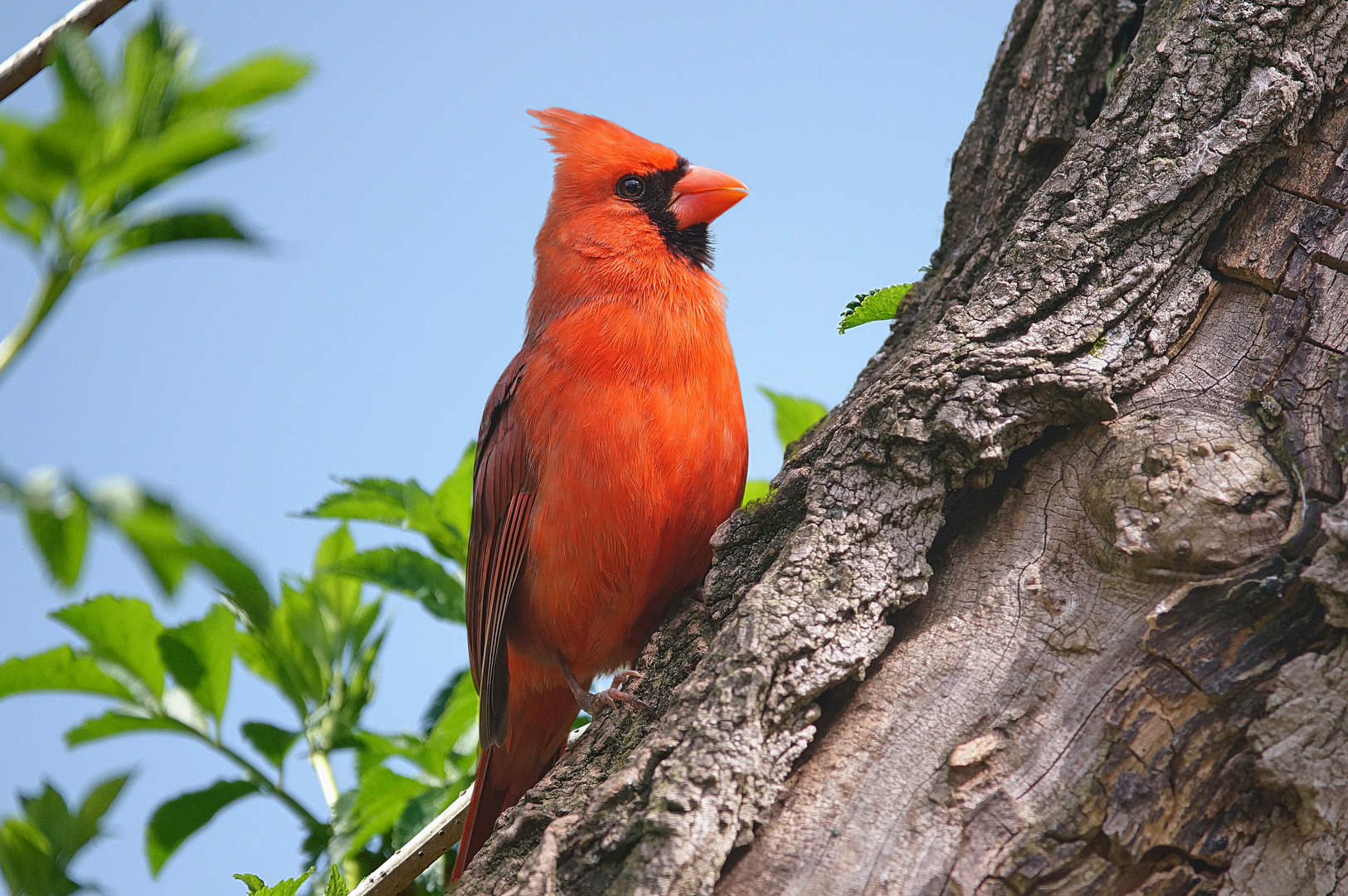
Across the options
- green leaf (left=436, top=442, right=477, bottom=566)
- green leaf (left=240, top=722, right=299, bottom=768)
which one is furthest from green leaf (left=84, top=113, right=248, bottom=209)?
green leaf (left=436, top=442, right=477, bottom=566)

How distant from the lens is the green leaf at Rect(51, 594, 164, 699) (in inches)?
117

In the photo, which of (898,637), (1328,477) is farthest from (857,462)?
(1328,477)

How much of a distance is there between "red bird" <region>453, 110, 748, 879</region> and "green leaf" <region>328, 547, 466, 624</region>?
0.18 m

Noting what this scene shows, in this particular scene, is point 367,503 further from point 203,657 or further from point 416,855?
point 416,855

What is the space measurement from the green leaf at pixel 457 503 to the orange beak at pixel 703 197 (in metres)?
1.14

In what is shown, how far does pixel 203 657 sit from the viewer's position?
3053mm

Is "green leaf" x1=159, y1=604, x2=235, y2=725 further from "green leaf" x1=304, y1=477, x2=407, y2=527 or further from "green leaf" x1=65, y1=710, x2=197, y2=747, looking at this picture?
"green leaf" x1=304, y1=477, x2=407, y2=527

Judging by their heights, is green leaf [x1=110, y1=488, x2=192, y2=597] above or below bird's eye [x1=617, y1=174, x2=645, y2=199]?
below

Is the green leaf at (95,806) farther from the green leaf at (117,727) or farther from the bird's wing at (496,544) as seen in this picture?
the bird's wing at (496,544)

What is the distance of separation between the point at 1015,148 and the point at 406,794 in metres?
2.47

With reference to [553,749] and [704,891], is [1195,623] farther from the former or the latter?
[553,749]

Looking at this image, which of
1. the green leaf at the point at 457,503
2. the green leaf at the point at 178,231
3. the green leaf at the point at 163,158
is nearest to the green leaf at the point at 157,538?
the green leaf at the point at 178,231

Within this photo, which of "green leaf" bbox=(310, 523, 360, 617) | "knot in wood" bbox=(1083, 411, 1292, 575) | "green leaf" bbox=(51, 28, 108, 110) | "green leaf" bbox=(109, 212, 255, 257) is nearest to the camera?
"green leaf" bbox=(109, 212, 255, 257)

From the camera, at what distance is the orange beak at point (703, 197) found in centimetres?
377
